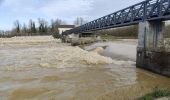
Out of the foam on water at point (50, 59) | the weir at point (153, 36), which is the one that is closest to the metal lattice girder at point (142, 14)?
the weir at point (153, 36)

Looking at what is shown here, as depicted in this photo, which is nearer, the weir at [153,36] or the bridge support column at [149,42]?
the weir at [153,36]

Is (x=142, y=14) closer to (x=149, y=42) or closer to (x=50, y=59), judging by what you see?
(x=149, y=42)

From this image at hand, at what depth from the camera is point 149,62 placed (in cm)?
2144

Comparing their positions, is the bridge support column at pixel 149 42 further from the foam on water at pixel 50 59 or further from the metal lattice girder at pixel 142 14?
the foam on water at pixel 50 59

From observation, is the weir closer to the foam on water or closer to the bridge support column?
the bridge support column

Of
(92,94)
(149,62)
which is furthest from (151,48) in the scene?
(92,94)

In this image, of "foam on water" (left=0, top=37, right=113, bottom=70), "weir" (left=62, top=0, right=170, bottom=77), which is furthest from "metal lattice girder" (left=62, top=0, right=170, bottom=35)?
"foam on water" (left=0, top=37, right=113, bottom=70)

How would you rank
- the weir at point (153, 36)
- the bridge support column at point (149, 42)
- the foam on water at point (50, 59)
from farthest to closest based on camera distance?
the foam on water at point (50, 59) < the bridge support column at point (149, 42) < the weir at point (153, 36)

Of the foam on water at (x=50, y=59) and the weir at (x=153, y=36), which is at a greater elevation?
the weir at (x=153, y=36)

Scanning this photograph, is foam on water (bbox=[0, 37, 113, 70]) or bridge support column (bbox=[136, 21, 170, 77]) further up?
bridge support column (bbox=[136, 21, 170, 77])

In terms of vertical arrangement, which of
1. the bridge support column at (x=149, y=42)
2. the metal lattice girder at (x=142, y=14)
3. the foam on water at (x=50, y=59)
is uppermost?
the metal lattice girder at (x=142, y=14)

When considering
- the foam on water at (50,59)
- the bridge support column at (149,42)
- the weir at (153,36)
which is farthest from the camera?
the foam on water at (50,59)

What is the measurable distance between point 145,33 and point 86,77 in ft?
22.9

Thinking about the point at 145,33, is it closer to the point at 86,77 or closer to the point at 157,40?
the point at 157,40
